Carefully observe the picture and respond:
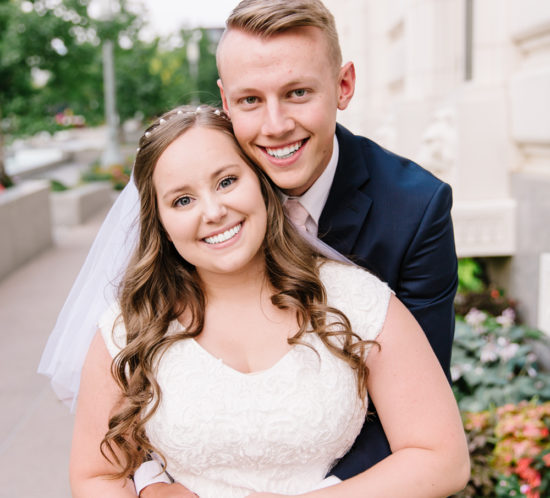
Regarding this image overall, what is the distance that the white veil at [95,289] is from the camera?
2.60m

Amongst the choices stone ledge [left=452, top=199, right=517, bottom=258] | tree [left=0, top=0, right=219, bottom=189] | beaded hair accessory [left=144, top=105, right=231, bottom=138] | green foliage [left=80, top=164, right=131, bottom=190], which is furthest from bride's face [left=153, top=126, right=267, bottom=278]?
green foliage [left=80, top=164, right=131, bottom=190]

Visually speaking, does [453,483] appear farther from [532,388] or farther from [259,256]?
[532,388]

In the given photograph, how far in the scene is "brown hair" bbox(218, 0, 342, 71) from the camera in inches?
85.0

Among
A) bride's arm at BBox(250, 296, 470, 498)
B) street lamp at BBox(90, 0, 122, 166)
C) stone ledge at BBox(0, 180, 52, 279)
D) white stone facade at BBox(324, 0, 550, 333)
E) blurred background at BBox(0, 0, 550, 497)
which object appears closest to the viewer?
bride's arm at BBox(250, 296, 470, 498)

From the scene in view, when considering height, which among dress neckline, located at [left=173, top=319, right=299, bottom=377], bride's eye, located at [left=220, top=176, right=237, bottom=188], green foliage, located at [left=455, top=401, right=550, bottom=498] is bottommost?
green foliage, located at [left=455, top=401, right=550, bottom=498]

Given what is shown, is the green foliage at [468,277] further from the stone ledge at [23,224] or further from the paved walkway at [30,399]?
the stone ledge at [23,224]

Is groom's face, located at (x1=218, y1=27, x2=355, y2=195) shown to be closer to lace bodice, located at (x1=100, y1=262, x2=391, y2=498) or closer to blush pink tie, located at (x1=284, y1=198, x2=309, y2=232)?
blush pink tie, located at (x1=284, y1=198, x2=309, y2=232)

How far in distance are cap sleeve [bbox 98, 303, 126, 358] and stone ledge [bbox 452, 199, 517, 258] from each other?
3.67m

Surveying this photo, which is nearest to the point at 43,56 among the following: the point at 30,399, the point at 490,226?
the point at 30,399

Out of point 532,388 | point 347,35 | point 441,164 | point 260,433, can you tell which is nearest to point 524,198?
point 441,164

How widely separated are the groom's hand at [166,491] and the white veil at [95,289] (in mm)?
623

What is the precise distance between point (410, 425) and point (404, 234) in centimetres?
81

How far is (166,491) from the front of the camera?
7.44ft

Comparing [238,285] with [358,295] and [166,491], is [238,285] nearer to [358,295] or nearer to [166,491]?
[358,295]
